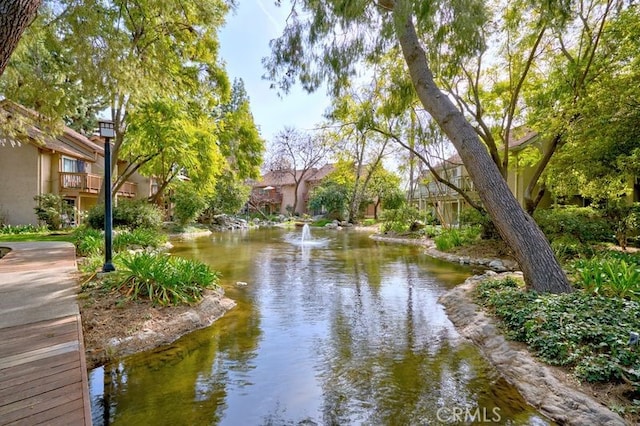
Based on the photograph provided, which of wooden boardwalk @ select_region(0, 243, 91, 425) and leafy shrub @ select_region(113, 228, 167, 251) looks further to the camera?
leafy shrub @ select_region(113, 228, 167, 251)

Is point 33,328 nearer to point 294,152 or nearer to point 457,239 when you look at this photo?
point 457,239

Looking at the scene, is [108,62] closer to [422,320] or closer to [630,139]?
[422,320]

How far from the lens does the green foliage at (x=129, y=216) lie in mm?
13320

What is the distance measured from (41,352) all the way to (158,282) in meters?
2.60

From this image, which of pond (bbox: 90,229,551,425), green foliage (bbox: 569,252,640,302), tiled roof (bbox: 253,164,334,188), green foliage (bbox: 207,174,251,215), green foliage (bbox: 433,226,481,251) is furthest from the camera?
tiled roof (bbox: 253,164,334,188)

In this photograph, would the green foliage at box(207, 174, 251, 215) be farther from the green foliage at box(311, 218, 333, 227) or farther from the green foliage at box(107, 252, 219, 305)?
the green foliage at box(107, 252, 219, 305)

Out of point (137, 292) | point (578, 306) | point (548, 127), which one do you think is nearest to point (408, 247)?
point (548, 127)

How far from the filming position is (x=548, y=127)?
9898mm

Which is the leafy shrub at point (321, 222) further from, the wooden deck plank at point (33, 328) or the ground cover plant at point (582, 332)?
the wooden deck plank at point (33, 328)

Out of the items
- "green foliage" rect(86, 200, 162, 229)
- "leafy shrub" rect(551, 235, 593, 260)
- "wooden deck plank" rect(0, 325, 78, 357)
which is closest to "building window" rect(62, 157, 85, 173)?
"green foliage" rect(86, 200, 162, 229)

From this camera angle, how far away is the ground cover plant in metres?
3.46

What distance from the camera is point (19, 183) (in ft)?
56.4

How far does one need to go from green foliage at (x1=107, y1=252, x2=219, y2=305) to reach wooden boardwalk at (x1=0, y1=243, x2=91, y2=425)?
2.58 ft

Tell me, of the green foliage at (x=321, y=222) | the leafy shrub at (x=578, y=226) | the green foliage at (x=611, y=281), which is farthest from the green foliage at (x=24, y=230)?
the green foliage at (x=321, y=222)
